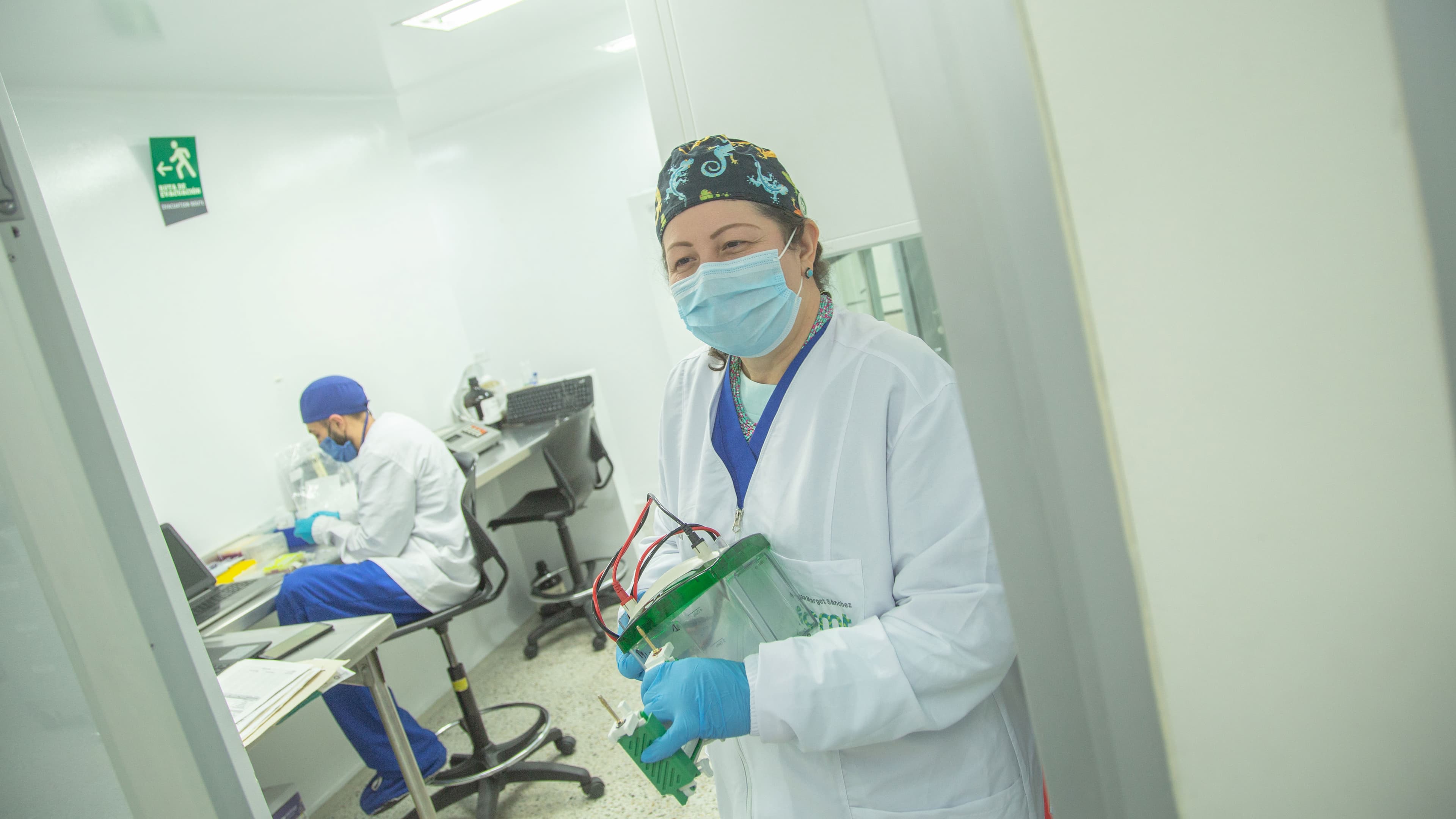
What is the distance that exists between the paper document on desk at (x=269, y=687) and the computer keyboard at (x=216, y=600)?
24.9 inches

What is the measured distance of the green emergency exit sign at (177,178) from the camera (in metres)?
2.60

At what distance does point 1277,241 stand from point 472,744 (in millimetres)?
2619

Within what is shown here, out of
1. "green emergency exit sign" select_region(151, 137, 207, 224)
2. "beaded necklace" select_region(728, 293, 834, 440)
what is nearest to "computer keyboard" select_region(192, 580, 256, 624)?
"green emergency exit sign" select_region(151, 137, 207, 224)

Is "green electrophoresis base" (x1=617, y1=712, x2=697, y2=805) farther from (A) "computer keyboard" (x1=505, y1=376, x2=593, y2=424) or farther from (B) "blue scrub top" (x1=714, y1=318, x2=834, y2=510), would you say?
(A) "computer keyboard" (x1=505, y1=376, x2=593, y2=424)

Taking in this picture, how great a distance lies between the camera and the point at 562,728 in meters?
2.62

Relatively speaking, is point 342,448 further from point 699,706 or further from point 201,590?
point 699,706

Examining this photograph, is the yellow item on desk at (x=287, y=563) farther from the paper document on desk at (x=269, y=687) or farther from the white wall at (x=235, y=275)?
the paper document on desk at (x=269, y=687)

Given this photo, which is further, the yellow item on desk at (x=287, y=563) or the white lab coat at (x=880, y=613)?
the yellow item on desk at (x=287, y=563)

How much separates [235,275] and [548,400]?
4.65 ft

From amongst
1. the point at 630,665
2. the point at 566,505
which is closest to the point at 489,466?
the point at 566,505

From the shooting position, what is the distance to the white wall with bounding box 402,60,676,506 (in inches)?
159

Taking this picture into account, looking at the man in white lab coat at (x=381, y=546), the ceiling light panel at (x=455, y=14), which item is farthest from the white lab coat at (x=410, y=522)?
the ceiling light panel at (x=455, y=14)

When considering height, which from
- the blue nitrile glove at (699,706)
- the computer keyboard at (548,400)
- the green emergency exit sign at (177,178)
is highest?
the green emergency exit sign at (177,178)

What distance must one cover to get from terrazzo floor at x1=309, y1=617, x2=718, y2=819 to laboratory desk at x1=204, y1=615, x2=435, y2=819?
1.55 ft
